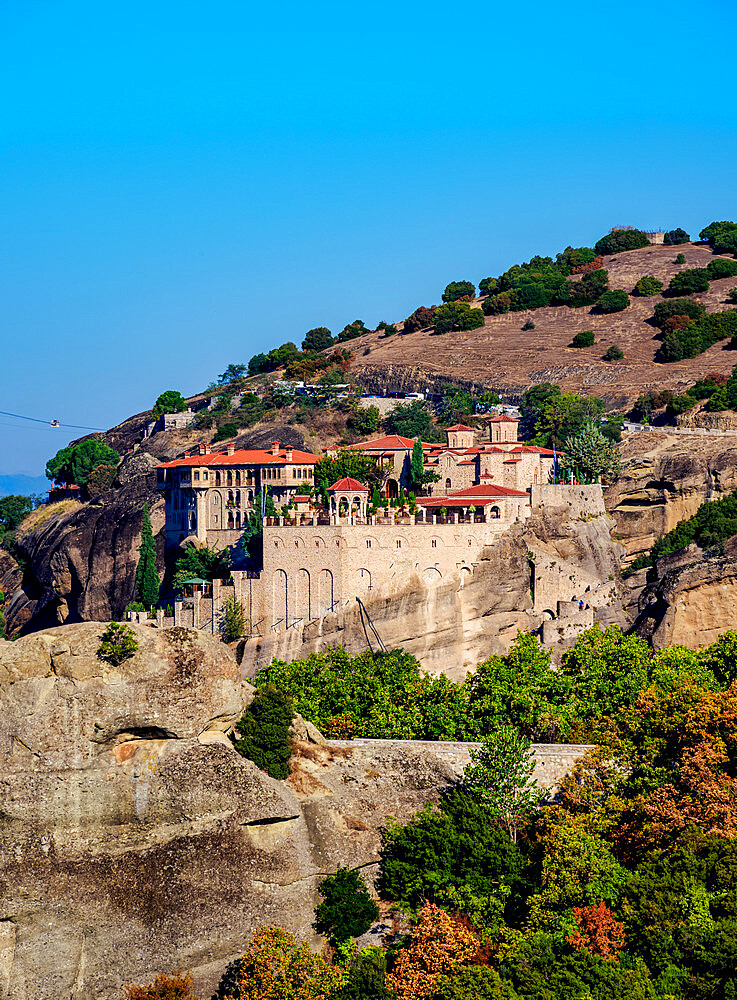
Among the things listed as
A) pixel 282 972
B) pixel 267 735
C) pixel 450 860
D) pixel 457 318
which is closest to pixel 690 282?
pixel 457 318

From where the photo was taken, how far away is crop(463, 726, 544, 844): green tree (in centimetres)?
4425

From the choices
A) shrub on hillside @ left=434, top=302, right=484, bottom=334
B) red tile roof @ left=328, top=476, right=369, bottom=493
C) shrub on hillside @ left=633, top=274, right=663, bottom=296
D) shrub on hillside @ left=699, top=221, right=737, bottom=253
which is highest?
shrub on hillside @ left=699, top=221, right=737, bottom=253

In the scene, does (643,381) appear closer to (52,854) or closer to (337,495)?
(337,495)

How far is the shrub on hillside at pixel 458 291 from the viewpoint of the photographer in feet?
450

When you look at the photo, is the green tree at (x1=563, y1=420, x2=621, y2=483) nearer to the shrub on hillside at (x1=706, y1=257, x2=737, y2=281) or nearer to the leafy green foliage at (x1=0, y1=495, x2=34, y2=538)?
the shrub on hillside at (x1=706, y1=257, x2=737, y2=281)

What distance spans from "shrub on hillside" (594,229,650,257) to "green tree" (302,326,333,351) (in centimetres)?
3142

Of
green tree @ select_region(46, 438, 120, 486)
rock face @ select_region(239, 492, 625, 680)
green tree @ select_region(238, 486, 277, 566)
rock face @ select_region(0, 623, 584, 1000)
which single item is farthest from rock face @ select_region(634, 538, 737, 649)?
green tree @ select_region(46, 438, 120, 486)

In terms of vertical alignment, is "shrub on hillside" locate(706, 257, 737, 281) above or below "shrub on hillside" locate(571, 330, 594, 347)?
above

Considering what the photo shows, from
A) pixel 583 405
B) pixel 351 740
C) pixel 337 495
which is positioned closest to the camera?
pixel 351 740

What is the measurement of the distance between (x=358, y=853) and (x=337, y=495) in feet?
99.2

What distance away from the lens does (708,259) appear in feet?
440

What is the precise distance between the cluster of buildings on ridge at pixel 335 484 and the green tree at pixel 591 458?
11.3ft

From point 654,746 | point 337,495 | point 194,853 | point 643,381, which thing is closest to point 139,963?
point 194,853

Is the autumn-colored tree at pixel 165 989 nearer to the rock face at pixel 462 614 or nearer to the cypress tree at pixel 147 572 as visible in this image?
the rock face at pixel 462 614
